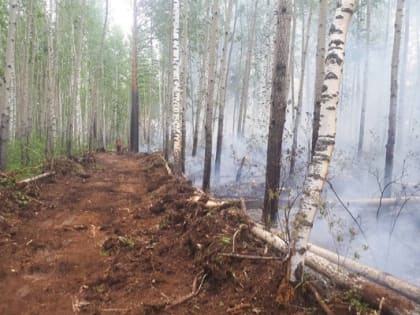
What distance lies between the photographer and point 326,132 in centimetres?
316

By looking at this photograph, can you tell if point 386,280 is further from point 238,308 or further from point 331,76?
point 331,76

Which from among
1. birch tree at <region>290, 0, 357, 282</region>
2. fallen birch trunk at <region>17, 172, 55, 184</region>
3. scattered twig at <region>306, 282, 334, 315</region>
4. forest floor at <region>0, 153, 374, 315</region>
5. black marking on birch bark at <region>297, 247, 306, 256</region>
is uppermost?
birch tree at <region>290, 0, 357, 282</region>

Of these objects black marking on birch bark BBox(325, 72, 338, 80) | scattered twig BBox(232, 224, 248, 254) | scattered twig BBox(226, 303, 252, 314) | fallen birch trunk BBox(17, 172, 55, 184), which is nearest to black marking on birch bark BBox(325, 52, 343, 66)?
black marking on birch bark BBox(325, 72, 338, 80)

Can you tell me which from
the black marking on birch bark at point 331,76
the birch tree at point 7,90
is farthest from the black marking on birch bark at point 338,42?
the birch tree at point 7,90

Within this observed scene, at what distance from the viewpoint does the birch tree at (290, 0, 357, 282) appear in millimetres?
3131

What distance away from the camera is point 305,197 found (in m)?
3.25

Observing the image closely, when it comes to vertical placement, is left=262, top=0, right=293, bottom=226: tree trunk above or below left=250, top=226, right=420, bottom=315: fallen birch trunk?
above

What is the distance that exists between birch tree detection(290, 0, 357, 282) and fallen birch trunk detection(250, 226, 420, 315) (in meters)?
0.46

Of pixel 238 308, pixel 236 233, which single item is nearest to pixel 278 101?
pixel 236 233

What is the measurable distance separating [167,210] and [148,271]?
88.3 inches

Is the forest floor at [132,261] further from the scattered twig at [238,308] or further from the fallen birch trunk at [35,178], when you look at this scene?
the fallen birch trunk at [35,178]

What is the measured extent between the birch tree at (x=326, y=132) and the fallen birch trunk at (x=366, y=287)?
46 cm

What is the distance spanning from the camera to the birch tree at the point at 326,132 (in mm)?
3131

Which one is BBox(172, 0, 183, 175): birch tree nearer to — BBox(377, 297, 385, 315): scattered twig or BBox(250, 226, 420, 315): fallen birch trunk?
BBox(250, 226, 420, 315): fallen birch trunk
